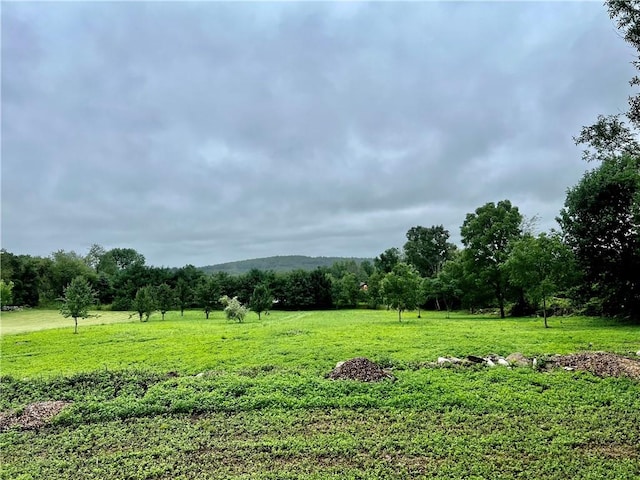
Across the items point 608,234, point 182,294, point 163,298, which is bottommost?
point 163,298

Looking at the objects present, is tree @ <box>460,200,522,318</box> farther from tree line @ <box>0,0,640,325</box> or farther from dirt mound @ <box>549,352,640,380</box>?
dirt mound @ <box>549,352,640,380</box>

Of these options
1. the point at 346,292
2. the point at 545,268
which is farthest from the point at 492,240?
the point at 346,292

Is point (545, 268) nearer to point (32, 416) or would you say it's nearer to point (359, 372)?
point (359, 372)

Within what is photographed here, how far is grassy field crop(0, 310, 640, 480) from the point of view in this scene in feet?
22.7

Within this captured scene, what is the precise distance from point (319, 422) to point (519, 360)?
842cm

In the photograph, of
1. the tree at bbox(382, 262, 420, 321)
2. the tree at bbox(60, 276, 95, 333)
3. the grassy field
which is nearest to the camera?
the grassy field

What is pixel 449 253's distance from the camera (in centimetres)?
7925

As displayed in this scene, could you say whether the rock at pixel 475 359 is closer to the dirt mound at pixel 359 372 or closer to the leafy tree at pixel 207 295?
the dirt mound at pixel 359 372

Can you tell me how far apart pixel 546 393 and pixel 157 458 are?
9.64m

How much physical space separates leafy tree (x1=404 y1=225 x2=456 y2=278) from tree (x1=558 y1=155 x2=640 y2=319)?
49859 millimetres

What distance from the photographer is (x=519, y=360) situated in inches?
531

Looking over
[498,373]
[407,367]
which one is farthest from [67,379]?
[498,373]

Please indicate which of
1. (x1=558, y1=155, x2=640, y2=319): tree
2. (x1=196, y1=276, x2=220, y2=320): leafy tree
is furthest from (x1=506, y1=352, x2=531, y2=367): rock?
(x1=196, y1=276, x2=220, y2=320): leafy tree

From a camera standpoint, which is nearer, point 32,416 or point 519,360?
point 32,416
